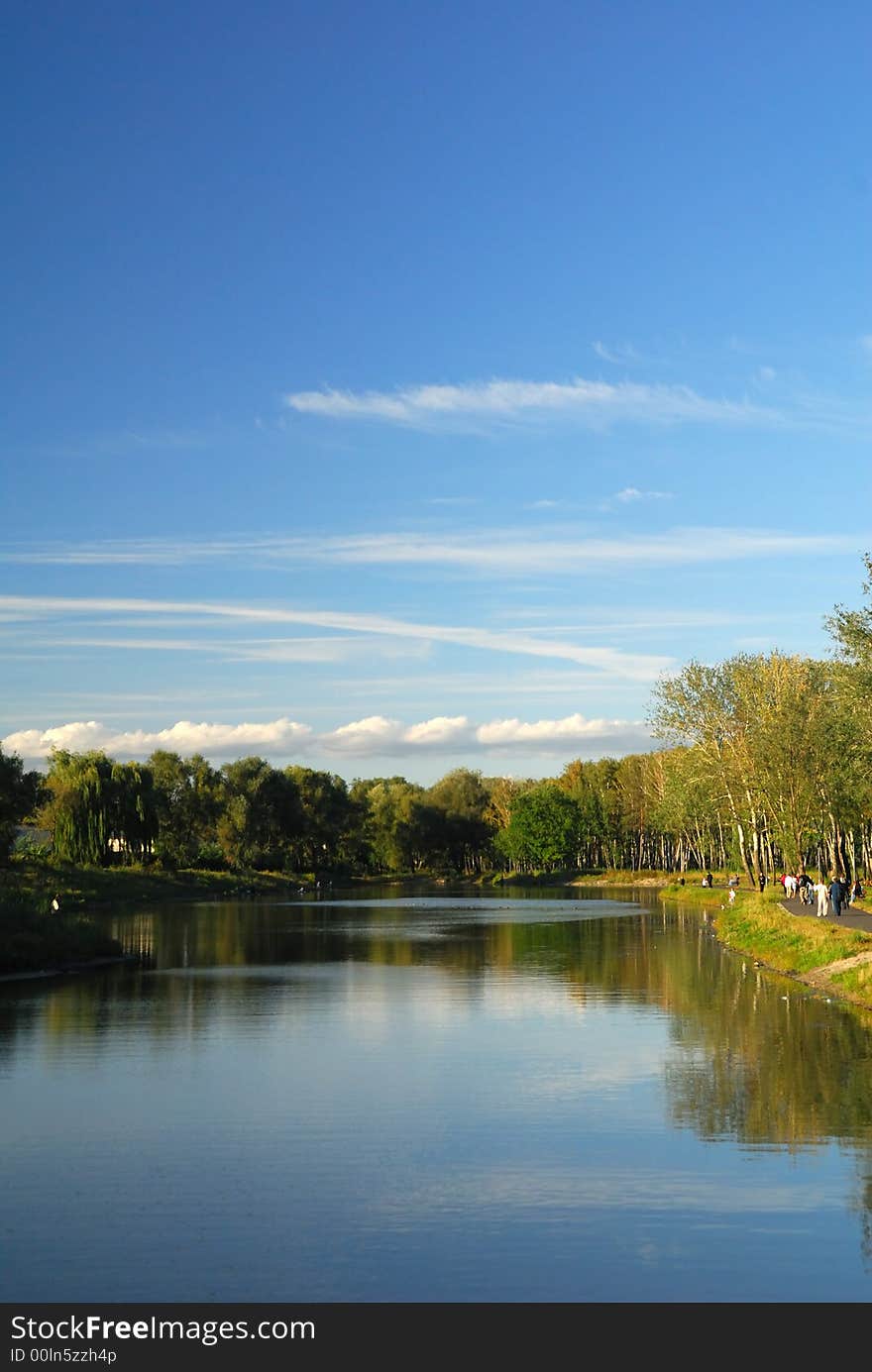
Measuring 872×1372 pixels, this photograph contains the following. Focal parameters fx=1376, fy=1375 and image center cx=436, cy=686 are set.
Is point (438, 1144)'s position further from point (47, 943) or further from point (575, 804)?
point (575, 804)

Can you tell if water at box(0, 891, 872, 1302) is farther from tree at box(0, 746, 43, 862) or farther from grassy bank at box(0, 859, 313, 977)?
tree at box(0, 746, 43, 862)

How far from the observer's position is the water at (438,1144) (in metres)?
13.6

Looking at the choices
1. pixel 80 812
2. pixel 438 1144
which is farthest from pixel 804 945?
pixel 80 812

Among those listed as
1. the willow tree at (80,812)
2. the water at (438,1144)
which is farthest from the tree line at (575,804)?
the water at (438,1144)

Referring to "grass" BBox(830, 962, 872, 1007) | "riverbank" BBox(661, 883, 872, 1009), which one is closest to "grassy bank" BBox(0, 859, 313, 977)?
"riverbank" BBox(661, 883, 872, 1009)

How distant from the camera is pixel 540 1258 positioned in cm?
1391

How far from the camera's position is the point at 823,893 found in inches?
2299

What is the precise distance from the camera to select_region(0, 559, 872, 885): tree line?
3182 inches

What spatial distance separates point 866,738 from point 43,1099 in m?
37.5

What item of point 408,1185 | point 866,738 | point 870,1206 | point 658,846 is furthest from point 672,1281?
point 658,846

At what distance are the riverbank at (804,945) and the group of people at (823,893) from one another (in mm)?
937

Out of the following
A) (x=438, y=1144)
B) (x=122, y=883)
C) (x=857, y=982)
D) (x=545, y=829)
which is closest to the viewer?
(x=438, y=1144)

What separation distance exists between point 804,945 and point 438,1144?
1188 inches

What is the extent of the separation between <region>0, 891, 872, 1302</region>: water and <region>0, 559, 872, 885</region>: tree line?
24.5 m
